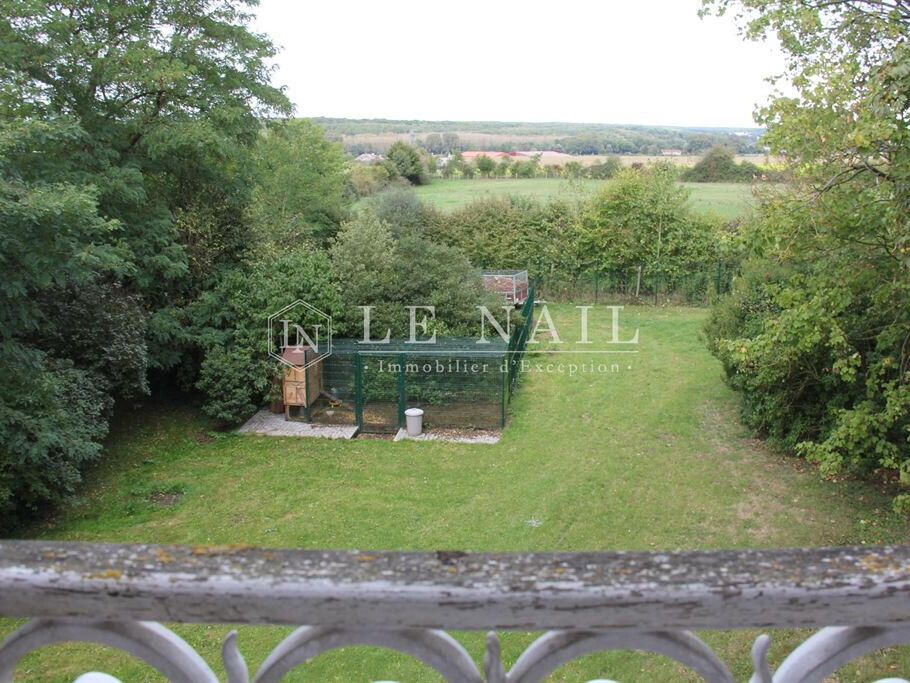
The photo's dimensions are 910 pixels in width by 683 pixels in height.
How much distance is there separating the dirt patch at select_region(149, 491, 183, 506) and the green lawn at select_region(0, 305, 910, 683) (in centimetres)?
9

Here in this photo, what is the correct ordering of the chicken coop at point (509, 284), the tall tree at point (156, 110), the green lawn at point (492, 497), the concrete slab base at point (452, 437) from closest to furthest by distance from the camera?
the green lawn at point (492, 497)
the tall tree at point (156, 110)
the concrete slab base at point (452, 437)
the chicken coop at point (509, 284)

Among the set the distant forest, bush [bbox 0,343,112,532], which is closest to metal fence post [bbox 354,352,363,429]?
bush [bbox 0,343,112,532]

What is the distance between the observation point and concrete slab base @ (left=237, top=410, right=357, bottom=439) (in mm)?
11234

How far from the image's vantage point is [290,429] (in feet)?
37.5

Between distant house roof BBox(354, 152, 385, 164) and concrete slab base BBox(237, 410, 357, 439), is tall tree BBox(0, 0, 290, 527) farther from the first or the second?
distant house roof BBox(354, 152, 385, 164)

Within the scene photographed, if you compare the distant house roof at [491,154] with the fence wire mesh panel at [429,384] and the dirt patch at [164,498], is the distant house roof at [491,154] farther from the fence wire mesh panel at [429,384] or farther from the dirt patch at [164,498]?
the dirt patch at [164,498]

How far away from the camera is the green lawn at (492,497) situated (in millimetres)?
5785

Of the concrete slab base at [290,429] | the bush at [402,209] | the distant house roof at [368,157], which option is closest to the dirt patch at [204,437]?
the concrete slab base at [290,429]

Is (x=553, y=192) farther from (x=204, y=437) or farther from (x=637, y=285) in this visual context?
(x=204, y=437)

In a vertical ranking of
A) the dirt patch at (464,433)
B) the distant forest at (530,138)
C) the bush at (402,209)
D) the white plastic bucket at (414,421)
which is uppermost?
the distant forest at (530,138)

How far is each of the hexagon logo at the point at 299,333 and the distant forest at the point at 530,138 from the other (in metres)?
22.2

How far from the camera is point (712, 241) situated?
20.9m

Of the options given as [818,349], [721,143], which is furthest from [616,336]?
[721,143]

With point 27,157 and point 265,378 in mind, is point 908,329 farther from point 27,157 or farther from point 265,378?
point 27,157
